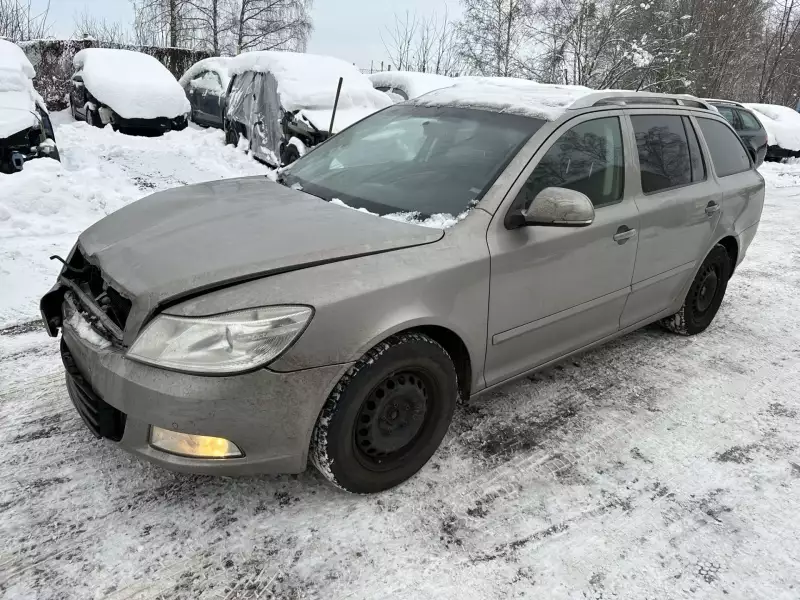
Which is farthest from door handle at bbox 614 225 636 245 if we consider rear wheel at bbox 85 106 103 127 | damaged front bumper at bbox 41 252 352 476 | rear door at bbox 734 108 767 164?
rear door at bbox 734 108 767 164

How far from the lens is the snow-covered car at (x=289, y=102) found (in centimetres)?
868

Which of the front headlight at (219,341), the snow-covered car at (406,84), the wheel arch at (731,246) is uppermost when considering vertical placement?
the snow-covered car at (406,84)

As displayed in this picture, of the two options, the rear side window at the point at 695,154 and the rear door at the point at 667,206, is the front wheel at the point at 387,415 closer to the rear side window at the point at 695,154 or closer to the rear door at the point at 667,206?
the rear door at the point at 667,206

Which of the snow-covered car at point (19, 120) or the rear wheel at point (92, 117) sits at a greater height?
the snow-covered car at point (19, 120)

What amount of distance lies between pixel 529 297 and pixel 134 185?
5.99 meters

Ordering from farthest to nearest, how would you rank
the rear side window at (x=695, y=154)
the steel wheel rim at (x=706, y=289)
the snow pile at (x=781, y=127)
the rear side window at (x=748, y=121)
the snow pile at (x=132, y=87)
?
the snow pile at (x=781, y=127), the rear side window at (x=748, y=121), the snow pile at (x=132, y=87), the steel wheel rim at (x=706, y=289), the rear side window at (x=695, y=154)

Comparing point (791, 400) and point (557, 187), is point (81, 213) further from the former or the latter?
point (791, 400)

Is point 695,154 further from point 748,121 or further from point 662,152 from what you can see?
point 748,121

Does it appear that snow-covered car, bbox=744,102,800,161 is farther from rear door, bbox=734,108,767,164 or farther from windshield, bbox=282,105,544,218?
windshield, bbox=282,105,544,218

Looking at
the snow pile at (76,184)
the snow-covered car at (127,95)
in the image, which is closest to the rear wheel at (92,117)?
the snow-covered car at (127,95)

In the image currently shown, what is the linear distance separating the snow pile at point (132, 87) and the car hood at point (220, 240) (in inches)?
299

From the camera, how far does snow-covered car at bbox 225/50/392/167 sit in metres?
8.68

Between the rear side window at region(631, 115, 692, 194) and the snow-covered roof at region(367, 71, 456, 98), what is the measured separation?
8.30 metres

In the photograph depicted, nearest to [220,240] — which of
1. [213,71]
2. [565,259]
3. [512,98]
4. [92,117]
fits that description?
[565,259]
